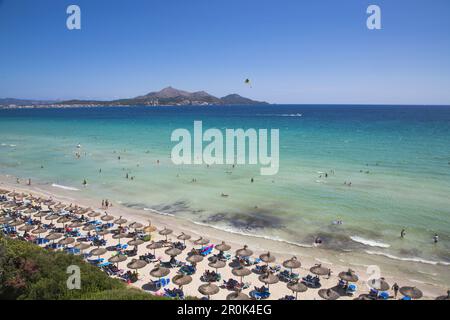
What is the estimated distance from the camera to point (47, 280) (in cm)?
1275

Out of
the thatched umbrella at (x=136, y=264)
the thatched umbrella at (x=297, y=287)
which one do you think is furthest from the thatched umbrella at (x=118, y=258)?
the thatched umbrella at (x=297, y=287)

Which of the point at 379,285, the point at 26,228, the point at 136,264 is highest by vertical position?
the point at 26,228

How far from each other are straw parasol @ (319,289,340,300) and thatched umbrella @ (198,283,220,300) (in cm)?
575

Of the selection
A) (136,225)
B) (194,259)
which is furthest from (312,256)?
(136,225)

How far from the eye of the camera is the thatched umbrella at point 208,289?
16.5 meters

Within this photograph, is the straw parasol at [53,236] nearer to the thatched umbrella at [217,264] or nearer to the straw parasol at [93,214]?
the straw parasol at [93,214]

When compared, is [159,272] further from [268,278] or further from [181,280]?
[268,278]

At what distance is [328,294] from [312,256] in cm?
548

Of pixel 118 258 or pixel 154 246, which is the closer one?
pixel 118 258

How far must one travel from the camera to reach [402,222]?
27266 mm

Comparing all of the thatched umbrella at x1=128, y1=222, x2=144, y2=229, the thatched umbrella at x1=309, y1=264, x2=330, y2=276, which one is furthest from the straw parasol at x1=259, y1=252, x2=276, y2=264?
the thatched umbrella at x1=128, y1=222, x2=144, y2=229

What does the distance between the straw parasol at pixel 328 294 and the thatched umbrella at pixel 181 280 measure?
747 cm

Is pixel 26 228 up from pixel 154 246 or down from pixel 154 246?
up

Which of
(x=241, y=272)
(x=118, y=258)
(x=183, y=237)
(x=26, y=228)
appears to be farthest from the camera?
(x=26, y=228)
